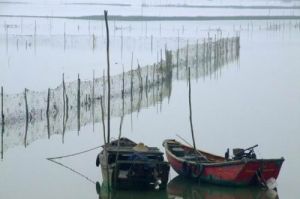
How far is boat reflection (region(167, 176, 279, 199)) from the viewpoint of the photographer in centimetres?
1538

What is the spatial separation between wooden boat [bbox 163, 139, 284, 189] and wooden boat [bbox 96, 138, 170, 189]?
3.07 ft

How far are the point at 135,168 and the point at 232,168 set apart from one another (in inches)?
84.7

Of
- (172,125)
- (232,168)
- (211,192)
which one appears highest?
(232,168)

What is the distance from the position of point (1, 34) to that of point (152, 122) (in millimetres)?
46824

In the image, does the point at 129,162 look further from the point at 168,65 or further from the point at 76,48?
the point at 76,48

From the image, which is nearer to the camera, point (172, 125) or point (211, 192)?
point (211, 192)

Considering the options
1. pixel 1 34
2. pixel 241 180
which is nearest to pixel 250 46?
pixel 1 34

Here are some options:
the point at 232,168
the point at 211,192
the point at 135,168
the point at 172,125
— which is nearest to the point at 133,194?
the point at 135,168

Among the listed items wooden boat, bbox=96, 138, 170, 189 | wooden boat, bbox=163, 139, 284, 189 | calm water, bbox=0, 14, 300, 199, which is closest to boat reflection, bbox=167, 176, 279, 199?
calm water, bbox=0, 14, 300, 199

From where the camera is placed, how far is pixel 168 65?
35.2 meters

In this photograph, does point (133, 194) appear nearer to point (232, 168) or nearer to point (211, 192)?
point (211, 192)

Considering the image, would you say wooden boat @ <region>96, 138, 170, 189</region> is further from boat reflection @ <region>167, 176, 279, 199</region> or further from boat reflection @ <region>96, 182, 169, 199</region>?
boat reflection @ <region>167, 176, 279, 199</region>

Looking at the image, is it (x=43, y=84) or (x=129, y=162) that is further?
(x=43, y=84)

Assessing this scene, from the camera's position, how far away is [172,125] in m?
23.8
